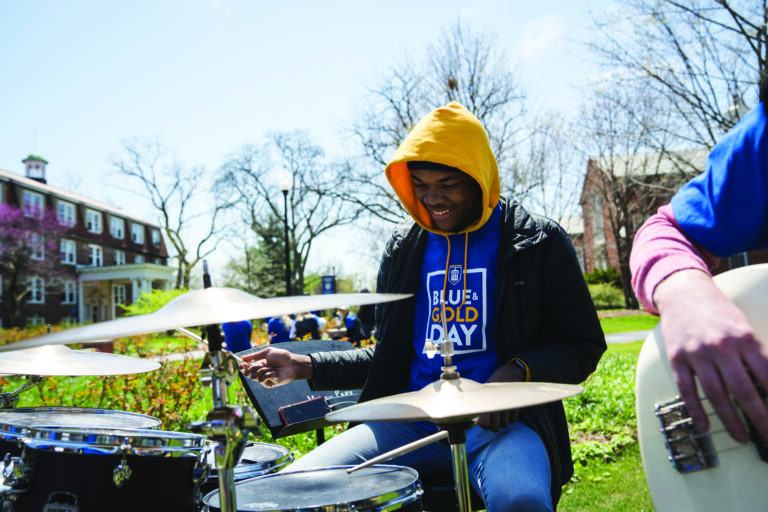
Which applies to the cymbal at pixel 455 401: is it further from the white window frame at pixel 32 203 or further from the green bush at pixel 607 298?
the white window frame at pixel 32 203

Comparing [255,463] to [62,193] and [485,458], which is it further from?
[62,193]

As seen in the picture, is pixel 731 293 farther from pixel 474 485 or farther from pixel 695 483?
pixel 474 485

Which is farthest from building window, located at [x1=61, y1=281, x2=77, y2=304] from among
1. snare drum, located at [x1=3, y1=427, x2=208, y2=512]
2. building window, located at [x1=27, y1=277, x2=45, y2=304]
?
snare drum, located at [x1=3, y1=427, x2=208, y2=512]

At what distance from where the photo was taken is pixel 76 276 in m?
41.8

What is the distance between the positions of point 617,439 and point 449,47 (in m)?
12.2

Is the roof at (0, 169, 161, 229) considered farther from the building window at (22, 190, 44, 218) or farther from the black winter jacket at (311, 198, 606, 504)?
the black winter jacket at (311, 198, 606, 504)

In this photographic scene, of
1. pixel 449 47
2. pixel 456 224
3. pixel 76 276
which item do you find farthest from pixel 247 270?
pixel 456 224

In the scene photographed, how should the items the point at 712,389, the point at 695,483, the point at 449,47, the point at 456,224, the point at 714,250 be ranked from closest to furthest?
the point at 712,389 < the point at 695,483 < the point at 714,250 < the point at 456,224 < the point at 449,47

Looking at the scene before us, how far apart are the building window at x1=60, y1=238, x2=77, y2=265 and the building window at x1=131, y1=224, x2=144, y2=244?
8.12 m

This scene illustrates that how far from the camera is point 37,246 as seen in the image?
31.0 meters

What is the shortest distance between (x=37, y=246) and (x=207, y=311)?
34901mm

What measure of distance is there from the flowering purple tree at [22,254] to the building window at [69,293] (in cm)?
650

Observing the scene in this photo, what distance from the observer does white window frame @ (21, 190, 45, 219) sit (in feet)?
113

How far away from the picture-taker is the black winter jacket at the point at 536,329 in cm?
218
